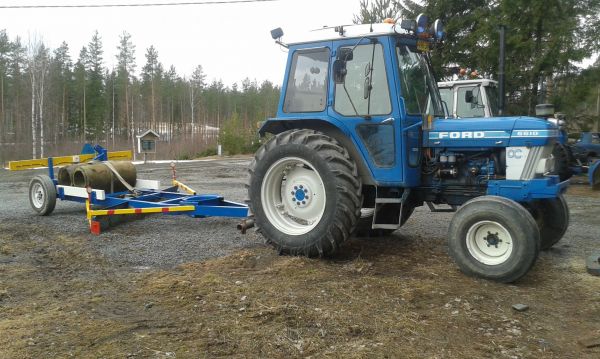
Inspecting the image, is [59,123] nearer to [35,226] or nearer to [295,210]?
[35,226]

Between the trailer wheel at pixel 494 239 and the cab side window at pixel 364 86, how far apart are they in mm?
1392

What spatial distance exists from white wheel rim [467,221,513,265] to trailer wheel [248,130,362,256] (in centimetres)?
116

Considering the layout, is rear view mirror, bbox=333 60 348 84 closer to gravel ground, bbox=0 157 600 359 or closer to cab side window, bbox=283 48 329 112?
cab side window, bbox=283 48 329 112

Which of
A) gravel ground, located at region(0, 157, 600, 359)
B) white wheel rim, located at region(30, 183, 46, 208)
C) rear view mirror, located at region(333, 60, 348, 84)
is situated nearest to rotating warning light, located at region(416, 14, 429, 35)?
rear view mirror, located at region(333, 60, 348, 84)

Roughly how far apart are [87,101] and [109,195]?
159ft

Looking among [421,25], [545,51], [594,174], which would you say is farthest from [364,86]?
[545,51]

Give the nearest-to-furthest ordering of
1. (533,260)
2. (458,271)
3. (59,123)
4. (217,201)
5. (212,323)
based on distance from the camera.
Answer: (212,323) → (533,260) → (458,271) → (217,201) → (59,123)

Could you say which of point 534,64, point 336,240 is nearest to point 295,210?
point 336,240

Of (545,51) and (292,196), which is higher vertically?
(545,51)

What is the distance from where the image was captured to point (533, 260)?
4.54 meters

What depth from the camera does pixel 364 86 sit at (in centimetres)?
542

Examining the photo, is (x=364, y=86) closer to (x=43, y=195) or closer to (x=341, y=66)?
(x=341, y=66)

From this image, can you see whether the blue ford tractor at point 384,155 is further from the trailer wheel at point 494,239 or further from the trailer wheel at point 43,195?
the trailer wheel at point 43,195

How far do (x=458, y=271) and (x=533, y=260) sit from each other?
0.77 metres
